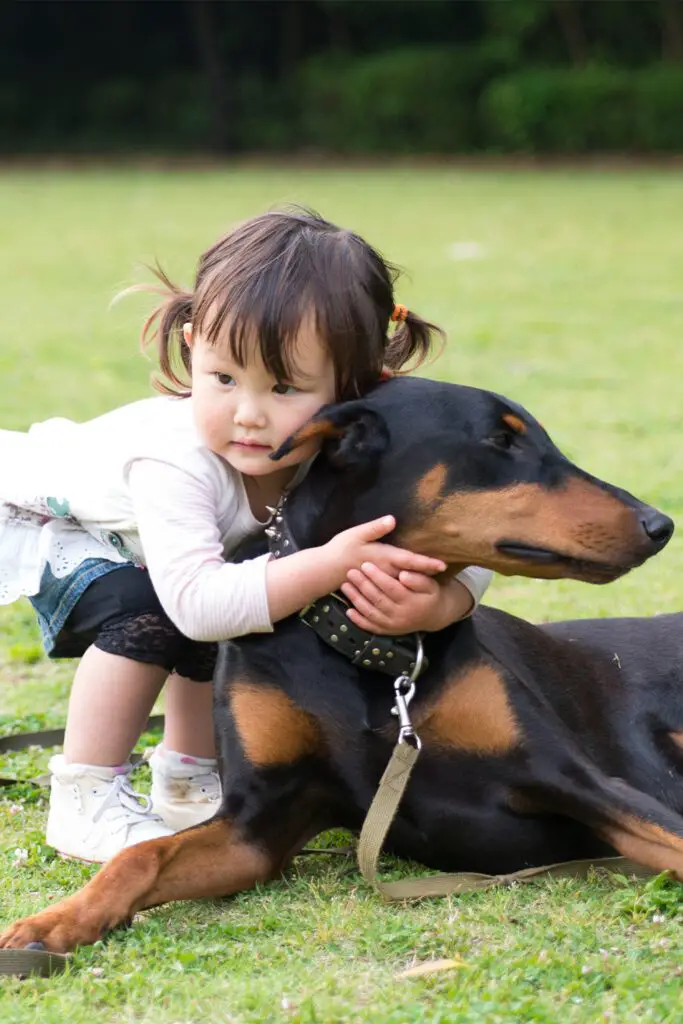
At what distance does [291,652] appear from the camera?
3643 millimetres

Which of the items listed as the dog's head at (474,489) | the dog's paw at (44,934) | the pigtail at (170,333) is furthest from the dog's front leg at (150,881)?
the pigtail at (170,333)

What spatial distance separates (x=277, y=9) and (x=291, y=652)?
41.0m

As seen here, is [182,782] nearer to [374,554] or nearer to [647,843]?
[374,554]

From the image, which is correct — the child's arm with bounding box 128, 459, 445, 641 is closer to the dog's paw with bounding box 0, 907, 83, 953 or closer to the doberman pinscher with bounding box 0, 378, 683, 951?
the doberman pinscher with bounding box 0, 378, 683, 951

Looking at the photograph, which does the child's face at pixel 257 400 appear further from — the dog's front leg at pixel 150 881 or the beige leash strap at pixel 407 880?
the dog's front leg at pixel 150 881

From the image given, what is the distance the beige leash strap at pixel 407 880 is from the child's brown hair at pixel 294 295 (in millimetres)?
870

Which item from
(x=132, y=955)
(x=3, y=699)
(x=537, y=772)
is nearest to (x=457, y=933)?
(x=537, y=772)

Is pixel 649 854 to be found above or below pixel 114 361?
above

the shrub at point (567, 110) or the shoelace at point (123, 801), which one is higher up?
the shoelace at point (123, 801)

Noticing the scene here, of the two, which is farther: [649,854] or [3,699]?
[3,699]

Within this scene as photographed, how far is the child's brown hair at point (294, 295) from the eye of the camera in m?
Result: 3.61

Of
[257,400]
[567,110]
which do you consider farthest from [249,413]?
[567,110]

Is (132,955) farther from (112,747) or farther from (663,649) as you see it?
(663,649)

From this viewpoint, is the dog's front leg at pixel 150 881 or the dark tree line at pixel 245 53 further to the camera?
the dark tree line at pixel 245 53
